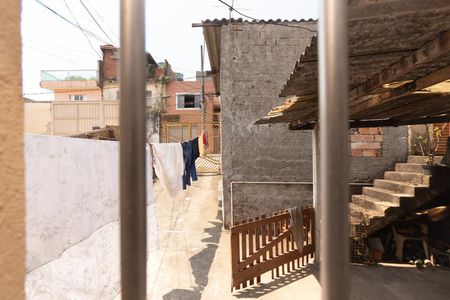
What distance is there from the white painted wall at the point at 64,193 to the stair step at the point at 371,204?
5.41 meters

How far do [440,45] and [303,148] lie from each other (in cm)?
601

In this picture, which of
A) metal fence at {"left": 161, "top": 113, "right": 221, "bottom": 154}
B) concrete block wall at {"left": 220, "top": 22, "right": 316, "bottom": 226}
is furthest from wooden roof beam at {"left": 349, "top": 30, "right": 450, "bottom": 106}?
metal fence at {"left": 161, "top": 113, "right": 221, "bottom": 154}

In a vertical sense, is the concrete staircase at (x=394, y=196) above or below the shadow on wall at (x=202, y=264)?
above

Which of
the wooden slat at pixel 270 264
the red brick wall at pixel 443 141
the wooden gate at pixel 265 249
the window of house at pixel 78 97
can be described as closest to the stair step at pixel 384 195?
the wooden gate at pixel 265 249

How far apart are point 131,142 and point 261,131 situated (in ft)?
24.2

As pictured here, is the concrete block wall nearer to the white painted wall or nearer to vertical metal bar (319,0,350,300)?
the white painted wall

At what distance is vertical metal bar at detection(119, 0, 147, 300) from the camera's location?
57cm

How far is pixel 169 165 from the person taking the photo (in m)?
5.68

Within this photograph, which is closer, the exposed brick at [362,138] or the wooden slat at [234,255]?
the wooden slat at [234,255]

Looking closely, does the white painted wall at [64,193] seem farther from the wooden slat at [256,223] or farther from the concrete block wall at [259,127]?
the concrete block wall at [259,127]

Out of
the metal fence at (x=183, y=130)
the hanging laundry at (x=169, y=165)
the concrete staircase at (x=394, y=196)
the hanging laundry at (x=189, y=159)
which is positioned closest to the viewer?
the hanging laundry at (x=169, y=165)

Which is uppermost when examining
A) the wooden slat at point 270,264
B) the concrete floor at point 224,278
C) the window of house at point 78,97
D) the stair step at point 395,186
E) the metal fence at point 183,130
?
the window of house at point 78,97

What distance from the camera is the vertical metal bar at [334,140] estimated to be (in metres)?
0.57

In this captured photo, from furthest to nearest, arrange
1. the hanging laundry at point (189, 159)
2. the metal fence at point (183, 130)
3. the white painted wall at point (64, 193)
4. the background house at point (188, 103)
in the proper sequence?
the background house at point (188, 103), the metal fence at point (183, 130), the hanging laundry at point (189, 159), the white painted wall at point (64, 193)
